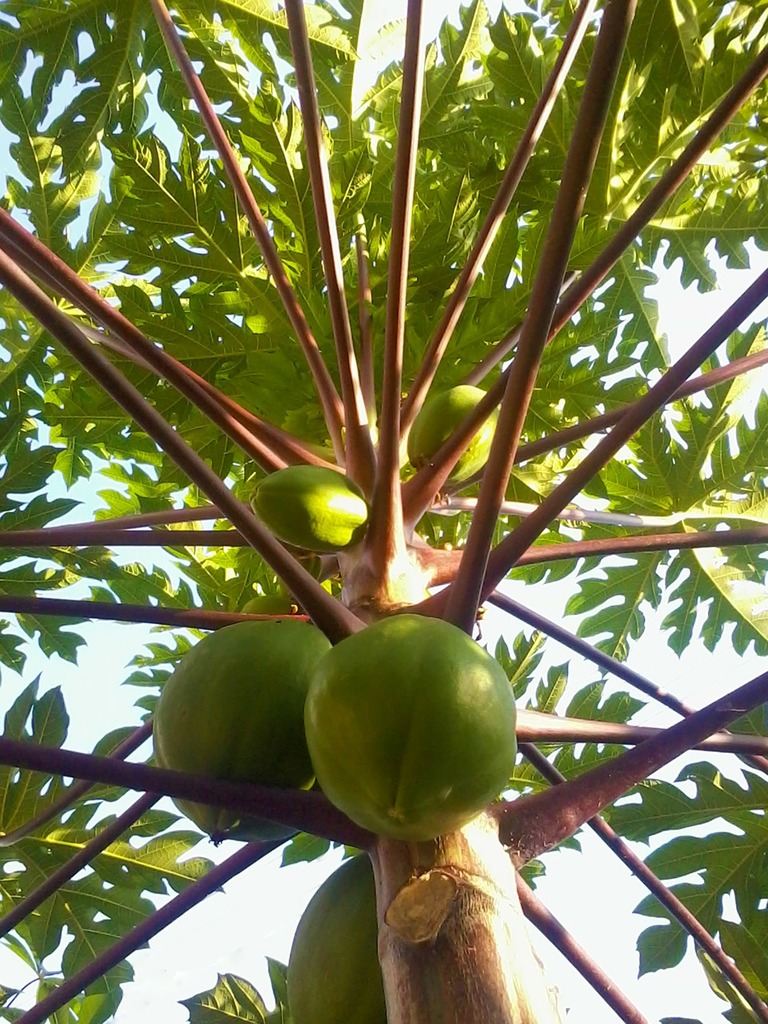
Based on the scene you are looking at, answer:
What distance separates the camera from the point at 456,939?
0.91 metres

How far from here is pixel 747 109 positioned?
2.75 meters

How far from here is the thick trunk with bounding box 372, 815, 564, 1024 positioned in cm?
87

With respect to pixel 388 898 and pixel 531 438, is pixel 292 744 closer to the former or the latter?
pixel 388 898

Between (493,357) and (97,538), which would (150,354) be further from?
(493,357)

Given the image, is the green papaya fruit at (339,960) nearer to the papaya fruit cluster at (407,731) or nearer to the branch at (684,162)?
the papaya fruit cluster at (407,731)

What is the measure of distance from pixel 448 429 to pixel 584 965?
1.07 m

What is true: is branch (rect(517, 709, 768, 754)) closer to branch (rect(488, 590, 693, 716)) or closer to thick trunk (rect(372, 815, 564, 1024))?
thick trunk (rect(372, 815, 564, 1024))

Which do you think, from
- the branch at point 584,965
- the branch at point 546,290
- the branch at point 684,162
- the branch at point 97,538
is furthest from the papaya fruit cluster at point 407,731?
the branch at point 684,162

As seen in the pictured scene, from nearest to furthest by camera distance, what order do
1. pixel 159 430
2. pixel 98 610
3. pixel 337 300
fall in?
pixel 159 430 → pixel 98 610 → pixel 337 300

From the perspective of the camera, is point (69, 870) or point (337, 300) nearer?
point (69, 870)

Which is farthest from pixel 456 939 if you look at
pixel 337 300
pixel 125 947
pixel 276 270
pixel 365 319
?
pixel 365 319

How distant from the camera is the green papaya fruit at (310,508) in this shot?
148cm

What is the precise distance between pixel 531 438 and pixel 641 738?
1.48 metres

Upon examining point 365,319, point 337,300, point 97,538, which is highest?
point 365,319
